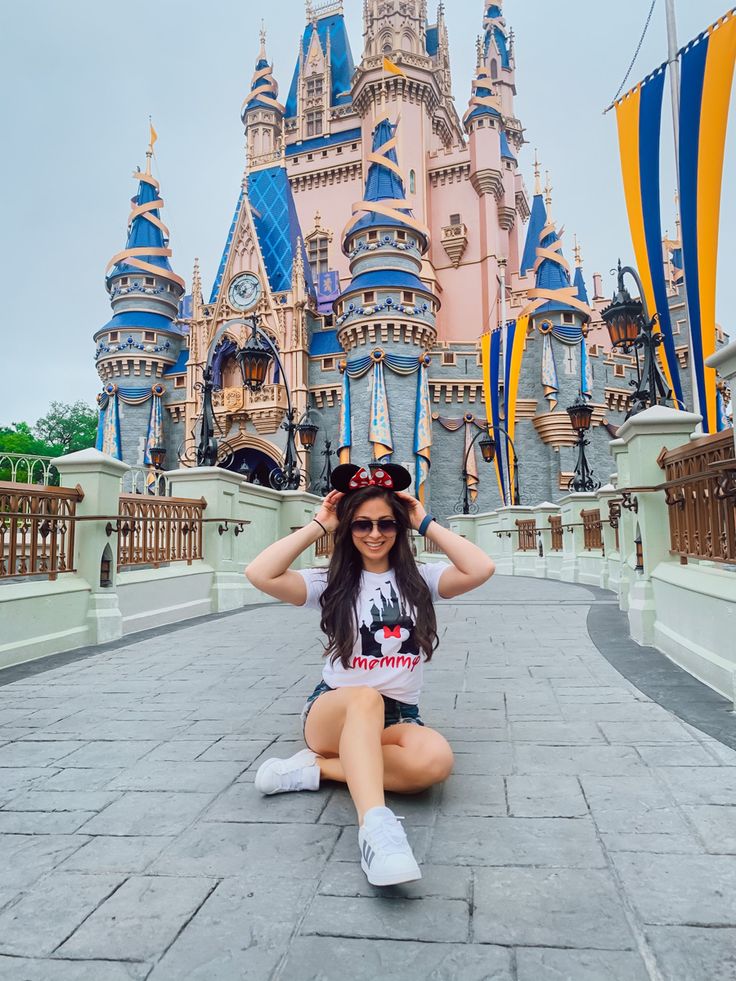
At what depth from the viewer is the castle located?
2722 centimetres

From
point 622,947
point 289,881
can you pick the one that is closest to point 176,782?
point 289,881

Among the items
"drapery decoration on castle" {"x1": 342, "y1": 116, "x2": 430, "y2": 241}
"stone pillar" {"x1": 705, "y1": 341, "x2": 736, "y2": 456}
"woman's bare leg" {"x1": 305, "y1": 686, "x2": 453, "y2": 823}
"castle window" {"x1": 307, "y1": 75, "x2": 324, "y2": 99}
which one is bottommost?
"woman's bare leg" {"x1": 305, "y1": 686, "x2": 453, "y2": 823}

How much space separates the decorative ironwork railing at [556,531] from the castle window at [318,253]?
22.6 metres

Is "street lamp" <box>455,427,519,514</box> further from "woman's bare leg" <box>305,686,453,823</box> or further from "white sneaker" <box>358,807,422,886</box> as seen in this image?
"white sneaker" <box>358,807,422,886</box>

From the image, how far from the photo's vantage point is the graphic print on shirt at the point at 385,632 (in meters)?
2.47

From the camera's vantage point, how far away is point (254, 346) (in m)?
10.7

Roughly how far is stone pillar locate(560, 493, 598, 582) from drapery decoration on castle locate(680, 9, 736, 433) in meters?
6.32

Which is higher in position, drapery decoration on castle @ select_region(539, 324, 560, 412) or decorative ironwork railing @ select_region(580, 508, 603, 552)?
drapery decoration on castle @ select_region(539, 324, 560, 412)

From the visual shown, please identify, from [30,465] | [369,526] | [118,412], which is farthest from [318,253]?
[369,526]

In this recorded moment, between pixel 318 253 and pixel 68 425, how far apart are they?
31.0 m

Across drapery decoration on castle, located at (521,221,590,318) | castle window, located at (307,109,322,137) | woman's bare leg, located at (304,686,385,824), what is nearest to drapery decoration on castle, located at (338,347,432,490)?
drapery decoration on castle, located at (521,221,590,318)

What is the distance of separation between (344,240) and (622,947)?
29.9 m

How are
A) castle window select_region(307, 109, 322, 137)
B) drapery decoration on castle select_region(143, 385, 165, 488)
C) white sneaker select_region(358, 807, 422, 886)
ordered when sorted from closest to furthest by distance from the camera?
white sneaker select_region(358, 807, 422, 886)
drapery decoration on castle select_region(143, 385, 165, 488)
castle window select_region(307, 109, 322, 137)

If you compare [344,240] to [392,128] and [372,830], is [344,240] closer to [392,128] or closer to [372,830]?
[392,128]
